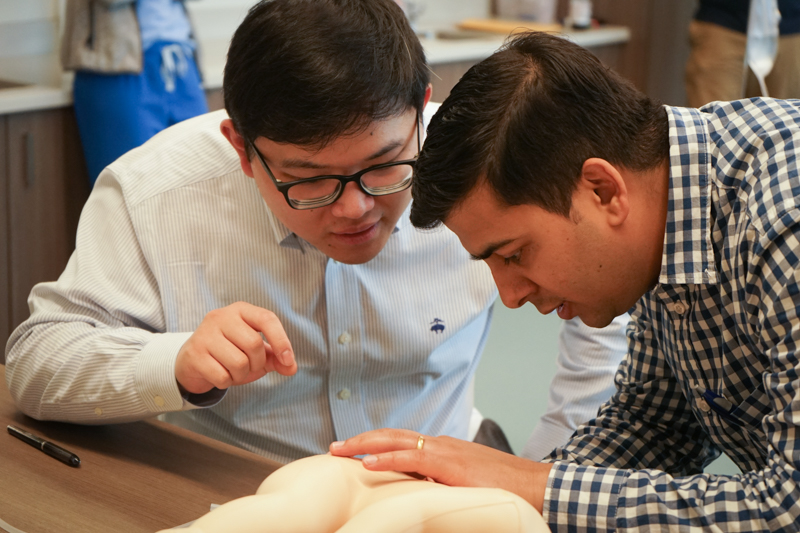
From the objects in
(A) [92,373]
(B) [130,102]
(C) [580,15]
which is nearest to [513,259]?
(A) [92,373]

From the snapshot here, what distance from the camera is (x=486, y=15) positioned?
4844mm

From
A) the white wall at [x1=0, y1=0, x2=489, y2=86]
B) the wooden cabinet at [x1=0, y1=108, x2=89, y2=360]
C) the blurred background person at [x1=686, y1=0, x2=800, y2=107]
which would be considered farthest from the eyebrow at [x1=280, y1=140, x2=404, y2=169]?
the blurred background person at [x1=686, y1=0, x2=800, y2=107]

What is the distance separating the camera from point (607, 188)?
3.23 ft

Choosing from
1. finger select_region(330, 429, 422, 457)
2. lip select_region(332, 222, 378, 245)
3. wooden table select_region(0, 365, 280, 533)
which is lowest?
wooden table select_region(0, 365, 280, 533)

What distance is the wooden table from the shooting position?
95 cm

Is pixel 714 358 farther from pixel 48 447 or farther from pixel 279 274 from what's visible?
pixel 48 447

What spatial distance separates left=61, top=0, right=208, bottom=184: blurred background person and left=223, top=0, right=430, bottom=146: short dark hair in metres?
1.68

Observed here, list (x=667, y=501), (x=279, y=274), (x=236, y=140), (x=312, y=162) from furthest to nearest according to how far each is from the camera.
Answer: (x=279, y=274), (x=236, y=140), (x=312, y=162), (x=667, y=501)

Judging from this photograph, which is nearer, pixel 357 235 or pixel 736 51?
pixel 357 235

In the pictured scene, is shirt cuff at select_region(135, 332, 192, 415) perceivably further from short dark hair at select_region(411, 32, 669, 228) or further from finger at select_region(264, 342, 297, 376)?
short dark hair at select_region(411, 32, 669, 228)

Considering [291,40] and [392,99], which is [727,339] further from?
[291,40]

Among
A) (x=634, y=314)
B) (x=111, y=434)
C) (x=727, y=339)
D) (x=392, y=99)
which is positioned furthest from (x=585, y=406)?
(x=111, y=434)

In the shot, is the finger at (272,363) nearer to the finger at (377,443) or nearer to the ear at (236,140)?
the finger at (377,443)

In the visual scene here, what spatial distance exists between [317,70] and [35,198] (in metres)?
2.02
